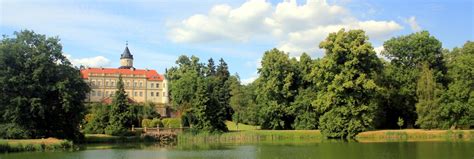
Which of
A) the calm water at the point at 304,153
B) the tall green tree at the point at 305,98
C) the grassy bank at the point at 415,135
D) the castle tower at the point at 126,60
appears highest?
the castle tower at the point at 126,60

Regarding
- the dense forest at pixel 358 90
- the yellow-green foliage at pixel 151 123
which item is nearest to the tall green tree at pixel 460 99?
the dense forest at pixel 358 90

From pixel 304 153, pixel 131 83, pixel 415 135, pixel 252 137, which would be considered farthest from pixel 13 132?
pixel 131 83

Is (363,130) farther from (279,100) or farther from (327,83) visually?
(279,100)

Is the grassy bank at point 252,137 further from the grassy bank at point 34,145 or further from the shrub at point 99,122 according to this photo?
the grassy bank at point 34,145

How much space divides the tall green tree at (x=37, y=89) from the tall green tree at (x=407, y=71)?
29958 mm

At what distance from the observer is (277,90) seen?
55531 millimetres

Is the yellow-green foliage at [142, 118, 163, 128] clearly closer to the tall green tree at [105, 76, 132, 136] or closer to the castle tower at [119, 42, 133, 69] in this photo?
the tall green tree at [105, 76, 132, 136]

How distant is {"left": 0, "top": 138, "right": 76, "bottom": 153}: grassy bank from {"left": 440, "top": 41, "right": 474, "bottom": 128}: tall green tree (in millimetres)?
31560

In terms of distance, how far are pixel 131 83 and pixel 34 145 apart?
7558cm

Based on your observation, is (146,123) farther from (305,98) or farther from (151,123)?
(305,98)

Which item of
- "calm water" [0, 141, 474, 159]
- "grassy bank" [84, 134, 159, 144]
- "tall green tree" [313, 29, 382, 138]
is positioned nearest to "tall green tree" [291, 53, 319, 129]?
"tall green tree" [313, 29, 382, 138]

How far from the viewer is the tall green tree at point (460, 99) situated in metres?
44.7

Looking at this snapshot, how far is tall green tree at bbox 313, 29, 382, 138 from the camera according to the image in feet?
150

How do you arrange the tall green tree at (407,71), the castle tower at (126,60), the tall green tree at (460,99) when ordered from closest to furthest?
1. the tall green tree at (460,99)
2. the tall green tree at (407,71)
3. the castle tower at (126,60)
